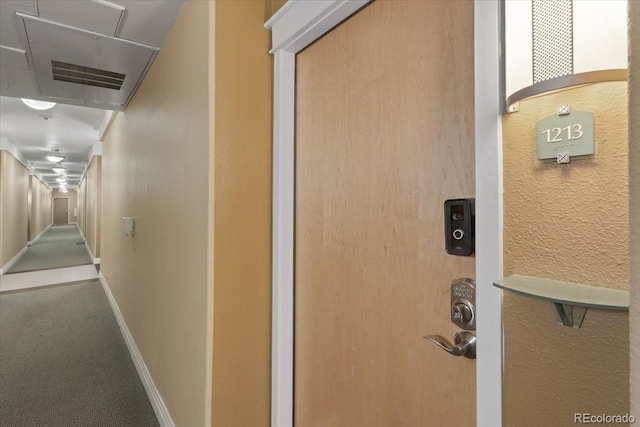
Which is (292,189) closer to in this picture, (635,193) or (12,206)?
(635,193)

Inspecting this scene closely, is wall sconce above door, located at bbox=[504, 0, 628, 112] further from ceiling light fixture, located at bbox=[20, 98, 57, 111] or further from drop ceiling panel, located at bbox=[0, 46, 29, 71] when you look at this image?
ceiling light fixture, located at bbox=[20, 98, 57, 111]

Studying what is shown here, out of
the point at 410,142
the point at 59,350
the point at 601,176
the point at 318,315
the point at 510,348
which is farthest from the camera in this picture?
the point at 59,350

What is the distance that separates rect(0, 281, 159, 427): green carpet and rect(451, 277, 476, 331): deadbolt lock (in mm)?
1999

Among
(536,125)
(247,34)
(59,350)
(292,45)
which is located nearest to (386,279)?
(536,125)

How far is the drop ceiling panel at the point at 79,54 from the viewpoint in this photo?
5.54 ft

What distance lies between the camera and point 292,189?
4.35ft

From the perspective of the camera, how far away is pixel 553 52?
0.54 metres

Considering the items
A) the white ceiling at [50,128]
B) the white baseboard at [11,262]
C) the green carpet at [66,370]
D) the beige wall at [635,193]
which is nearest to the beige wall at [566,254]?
the beige wall at [635,193]

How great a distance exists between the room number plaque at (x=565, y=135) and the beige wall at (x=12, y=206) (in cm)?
793

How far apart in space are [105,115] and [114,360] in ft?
11.0

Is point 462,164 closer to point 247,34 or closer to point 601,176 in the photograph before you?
point 601,176

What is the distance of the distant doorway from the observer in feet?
59.5

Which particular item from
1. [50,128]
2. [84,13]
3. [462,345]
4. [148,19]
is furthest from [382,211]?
[50,128]

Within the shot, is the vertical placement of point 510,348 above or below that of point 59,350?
above
